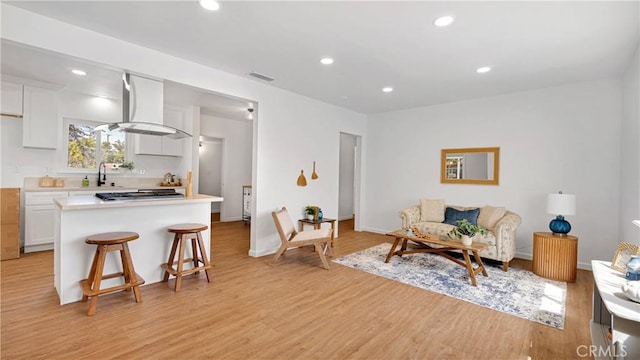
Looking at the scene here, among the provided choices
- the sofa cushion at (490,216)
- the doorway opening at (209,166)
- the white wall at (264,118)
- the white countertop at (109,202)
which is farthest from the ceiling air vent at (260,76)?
the doorway opening at (209,166)

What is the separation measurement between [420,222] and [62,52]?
5.10 m

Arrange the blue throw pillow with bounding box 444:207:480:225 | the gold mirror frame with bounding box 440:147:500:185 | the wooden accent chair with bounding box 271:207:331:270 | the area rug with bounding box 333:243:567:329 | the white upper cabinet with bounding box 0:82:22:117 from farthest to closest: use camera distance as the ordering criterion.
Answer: the gold mirror frame with bounding box 440:147:500:185, the blue throw pillow with bounding box 444:207:480:225, the white upper cabinet with bounding box 0:82:22:117, the wooden accent chair with bounding box 271:207:331:270, the area rug with bounding box 333:243:567:329

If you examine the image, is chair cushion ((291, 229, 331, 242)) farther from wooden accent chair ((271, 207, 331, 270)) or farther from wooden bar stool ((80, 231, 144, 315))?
wooden bar stool ((80, 231, 144, 315))

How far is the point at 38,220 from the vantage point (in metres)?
4.29

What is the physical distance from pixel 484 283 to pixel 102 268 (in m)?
4.07

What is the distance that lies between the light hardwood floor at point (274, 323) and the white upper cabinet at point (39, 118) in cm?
212

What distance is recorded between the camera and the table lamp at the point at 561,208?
3.61 metres

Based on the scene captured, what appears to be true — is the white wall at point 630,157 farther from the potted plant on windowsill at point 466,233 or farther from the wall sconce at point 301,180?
the wall sconce at point 301,180

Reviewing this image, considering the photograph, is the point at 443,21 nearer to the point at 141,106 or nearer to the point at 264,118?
the point at 264,118

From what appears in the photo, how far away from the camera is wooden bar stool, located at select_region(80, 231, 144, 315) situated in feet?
8.30

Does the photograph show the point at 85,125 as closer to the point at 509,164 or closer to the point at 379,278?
the point at 379,278

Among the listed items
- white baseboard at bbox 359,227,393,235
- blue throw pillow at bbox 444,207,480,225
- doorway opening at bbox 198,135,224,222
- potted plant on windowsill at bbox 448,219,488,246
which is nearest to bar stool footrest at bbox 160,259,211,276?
potted plant on windowsill at bbox 448,219,488,246

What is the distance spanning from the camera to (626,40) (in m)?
2.81

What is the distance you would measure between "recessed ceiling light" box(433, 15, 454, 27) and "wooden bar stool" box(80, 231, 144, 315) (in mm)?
3455
